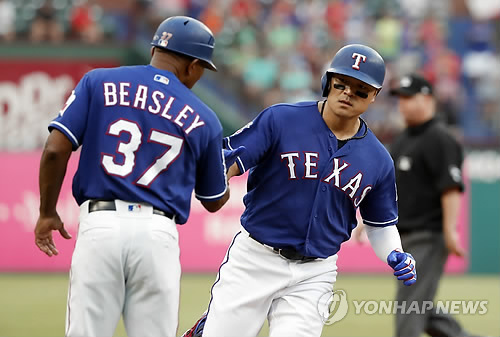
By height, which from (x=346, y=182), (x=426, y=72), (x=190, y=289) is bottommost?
(x=190, y=289)

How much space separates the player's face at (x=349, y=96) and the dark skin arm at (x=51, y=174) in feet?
5.88

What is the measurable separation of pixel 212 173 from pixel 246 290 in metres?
0.85

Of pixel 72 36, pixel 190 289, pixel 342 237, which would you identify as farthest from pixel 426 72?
pixel 342 237

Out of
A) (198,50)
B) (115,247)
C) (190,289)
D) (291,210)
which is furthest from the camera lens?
(190,289)

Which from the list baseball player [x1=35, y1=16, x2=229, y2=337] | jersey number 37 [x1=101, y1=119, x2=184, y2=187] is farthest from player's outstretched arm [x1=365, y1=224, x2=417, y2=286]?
jersey number 37 [x1=101, y1=119, x2=184, y2=187]

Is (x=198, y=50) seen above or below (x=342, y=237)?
above

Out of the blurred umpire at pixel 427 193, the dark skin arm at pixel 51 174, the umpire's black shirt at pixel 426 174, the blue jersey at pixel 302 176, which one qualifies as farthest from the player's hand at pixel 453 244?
the dark skin arm at pixel 51 174

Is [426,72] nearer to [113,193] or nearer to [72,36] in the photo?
[72,36]

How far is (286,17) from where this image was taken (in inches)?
822

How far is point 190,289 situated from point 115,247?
854 cm

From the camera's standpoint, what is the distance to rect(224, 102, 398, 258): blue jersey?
19.0 ft

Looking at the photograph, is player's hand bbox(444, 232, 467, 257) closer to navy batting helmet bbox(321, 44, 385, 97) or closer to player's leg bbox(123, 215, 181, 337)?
navy batting helmet bbox(321, 44, 385, 97)

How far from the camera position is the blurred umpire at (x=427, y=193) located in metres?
8.30

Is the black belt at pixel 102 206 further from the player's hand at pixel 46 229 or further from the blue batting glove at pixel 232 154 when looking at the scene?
the blue batting glove at pixel 232 154
